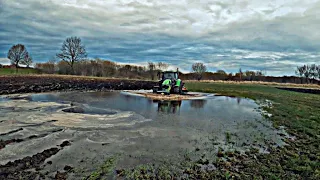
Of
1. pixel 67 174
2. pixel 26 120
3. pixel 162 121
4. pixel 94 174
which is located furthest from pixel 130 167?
pixel 26 120

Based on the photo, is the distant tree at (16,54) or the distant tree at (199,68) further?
the distant tree at (199,68)

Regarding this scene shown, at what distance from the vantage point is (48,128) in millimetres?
8211

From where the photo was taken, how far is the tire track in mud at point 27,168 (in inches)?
174

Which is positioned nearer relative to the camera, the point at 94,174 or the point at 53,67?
the point at 94,174

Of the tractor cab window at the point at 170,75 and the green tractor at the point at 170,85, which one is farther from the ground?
the tractor cab window at the point at 170,75

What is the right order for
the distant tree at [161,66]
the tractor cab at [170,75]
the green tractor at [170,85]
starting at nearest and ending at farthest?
the green tractor at [170,85] < the tractor cab at [170,75] < the distant tree at [161,66]

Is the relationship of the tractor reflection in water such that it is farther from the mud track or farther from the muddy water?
the mud track

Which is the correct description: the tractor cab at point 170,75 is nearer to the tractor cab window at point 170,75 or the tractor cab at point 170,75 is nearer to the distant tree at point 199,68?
the tractor cab window at point 170,75

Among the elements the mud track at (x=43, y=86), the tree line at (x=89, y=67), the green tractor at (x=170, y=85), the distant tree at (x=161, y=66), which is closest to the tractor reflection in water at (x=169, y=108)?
the green tractor at (x=170, y=85)

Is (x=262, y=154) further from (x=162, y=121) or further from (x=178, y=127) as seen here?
(x=162, y=121)

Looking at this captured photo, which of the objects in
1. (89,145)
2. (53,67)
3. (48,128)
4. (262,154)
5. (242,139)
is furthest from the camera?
(53,67)

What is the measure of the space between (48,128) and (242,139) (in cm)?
687

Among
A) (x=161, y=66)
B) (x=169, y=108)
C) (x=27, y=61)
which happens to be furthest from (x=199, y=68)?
(x=169, y=108)

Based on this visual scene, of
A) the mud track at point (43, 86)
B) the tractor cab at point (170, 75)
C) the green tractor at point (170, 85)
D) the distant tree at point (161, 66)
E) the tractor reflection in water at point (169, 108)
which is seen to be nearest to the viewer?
the tractor reflection in water at point (169, 108)
